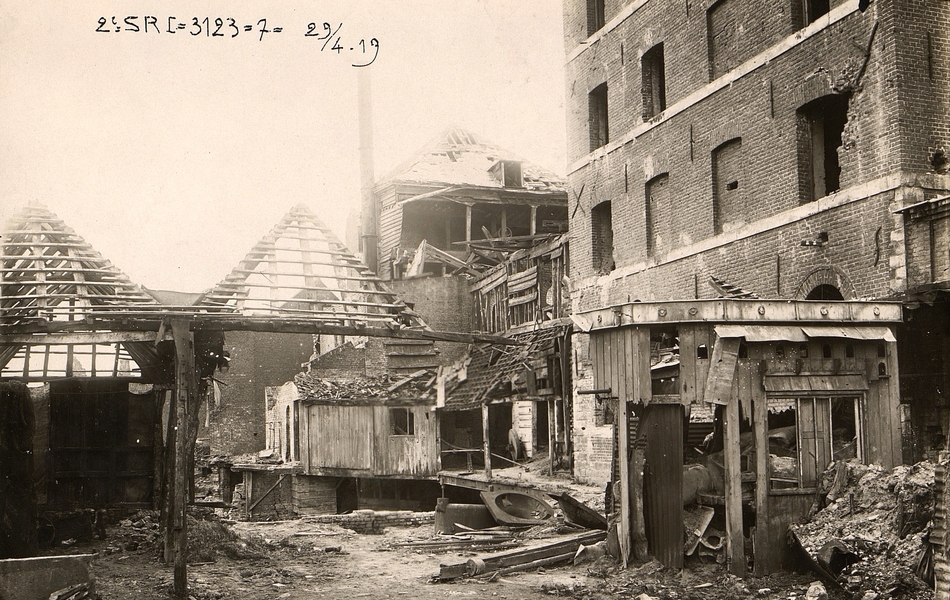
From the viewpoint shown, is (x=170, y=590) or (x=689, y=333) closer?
(x=689, y=333)

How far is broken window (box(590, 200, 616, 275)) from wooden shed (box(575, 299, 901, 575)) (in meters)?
10.2

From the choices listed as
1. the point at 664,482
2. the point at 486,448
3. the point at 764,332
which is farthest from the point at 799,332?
the point at 486,448

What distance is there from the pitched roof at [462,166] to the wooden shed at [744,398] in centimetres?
2144

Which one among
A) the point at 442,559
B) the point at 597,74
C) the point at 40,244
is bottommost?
the point at 442,559

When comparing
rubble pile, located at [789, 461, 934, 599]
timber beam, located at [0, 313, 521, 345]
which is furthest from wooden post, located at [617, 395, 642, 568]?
timber beam, located at [0, 313, 521, 345]

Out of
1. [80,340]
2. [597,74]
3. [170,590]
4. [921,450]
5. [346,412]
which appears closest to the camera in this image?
[170,590]

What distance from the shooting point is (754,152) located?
16984mm

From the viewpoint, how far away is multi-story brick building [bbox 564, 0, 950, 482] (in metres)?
13.7

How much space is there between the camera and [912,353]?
44.7 ft

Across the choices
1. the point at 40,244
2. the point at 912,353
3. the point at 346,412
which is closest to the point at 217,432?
the point at 346,412

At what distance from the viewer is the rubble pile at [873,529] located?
9516 mm

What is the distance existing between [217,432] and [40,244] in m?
29.2

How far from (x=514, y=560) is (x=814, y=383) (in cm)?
511

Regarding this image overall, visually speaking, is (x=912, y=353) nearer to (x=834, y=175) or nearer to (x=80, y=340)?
(x=834, y=175)
